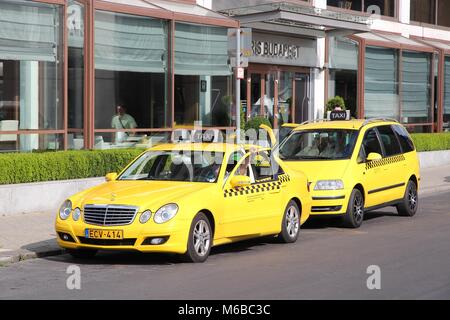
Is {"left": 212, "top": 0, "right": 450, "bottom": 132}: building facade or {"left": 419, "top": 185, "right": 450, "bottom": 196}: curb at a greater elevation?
{"left": 212, "top": 0, "right": 450, "bottom": 132}: building facade

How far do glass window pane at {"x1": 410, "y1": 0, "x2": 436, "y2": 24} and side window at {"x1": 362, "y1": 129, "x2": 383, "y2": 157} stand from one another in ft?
60.8

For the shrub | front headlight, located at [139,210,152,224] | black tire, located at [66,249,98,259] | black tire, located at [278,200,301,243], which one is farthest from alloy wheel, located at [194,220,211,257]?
the shrub

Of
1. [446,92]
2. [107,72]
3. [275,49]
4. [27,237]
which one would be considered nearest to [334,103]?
[275,49]

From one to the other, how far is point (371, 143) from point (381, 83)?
14122 mm

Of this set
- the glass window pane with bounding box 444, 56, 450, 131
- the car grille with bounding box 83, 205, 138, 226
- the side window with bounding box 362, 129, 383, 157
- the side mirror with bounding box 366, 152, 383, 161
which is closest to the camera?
the car grille with bounding box 83, 205, 138, 226

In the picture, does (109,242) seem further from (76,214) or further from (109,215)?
(76,214)

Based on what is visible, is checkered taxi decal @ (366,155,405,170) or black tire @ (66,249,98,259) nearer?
black tire @ (66,249,98,259)

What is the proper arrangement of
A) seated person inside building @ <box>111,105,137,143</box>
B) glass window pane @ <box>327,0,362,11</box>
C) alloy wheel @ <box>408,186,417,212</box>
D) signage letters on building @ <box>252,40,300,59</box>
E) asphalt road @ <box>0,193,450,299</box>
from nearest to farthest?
asphalt road @ <box>0,193,450,299</box>, alloy wheel @ <box>408,186,417,212</box>, seated person inside building @ <box>111,105,137,143</box>, signage letters on building @ <box>252,40,300,59</box>, glass window pane @ <box>327,0,362,11</box>

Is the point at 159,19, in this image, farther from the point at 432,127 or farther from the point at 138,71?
the point at 432,127

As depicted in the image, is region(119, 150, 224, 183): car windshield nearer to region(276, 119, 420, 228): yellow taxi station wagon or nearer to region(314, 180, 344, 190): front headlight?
region(314, 180, 344, 190): front headlight

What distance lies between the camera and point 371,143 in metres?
15.0

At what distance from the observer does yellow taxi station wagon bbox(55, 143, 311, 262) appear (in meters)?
10.2

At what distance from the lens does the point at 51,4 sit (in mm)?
16906

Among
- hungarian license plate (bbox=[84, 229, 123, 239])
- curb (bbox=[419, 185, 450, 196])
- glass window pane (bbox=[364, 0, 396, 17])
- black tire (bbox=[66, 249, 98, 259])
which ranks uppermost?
glass window pane (bbox=[364, 0, 396, 17])
